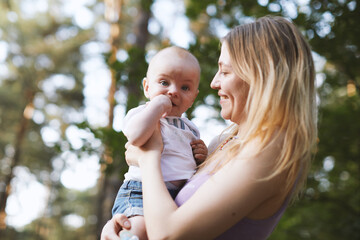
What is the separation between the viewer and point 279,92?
1.56 metres

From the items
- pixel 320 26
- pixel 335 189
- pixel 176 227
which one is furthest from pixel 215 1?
pixel 335 189

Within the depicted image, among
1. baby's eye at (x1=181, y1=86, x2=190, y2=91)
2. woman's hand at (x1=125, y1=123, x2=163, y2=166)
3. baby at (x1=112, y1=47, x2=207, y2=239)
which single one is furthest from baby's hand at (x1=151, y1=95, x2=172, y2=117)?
baby's eye at (x1=181, y1=86, x2=190, y2=91)

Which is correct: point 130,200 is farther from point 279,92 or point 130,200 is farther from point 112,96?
point 112,96

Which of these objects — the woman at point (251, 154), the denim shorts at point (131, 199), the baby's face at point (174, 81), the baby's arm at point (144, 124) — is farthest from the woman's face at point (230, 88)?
the denim shorts at point (131, 199)

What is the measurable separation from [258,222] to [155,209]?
435 mm

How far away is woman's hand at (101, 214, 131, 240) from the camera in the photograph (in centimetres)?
156

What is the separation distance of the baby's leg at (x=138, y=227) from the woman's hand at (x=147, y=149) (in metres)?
0.26

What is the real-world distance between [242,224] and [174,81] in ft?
2.67

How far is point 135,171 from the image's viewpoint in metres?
1.74

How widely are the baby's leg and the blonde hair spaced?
421 mm

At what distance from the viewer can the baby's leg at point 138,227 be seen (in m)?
1.56

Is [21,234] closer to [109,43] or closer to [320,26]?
[109,43]

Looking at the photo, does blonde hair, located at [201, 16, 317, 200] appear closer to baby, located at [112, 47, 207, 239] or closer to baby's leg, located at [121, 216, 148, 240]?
baby, located at [112, 47, 207, 239]

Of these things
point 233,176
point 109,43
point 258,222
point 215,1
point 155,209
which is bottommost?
point 258,222
